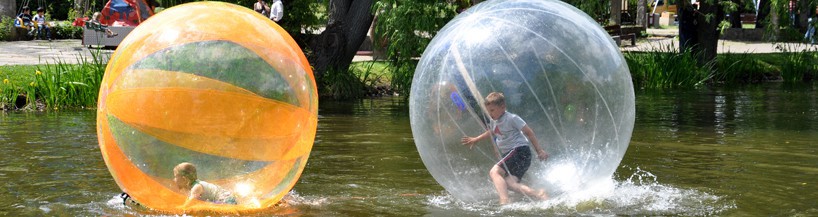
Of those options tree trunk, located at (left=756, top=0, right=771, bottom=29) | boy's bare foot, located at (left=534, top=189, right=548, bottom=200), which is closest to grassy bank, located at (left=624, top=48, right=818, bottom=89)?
tree trunk, located at (left=756, top=0, right=771, bottom=29)

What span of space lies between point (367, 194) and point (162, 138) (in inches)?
88.0

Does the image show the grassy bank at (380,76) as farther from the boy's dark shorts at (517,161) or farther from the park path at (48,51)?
the boy's dark shorts at (517,161)

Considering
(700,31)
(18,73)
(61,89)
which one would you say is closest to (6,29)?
(18,73)

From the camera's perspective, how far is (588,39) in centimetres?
779

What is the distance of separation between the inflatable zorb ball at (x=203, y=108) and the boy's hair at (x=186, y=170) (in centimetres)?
3

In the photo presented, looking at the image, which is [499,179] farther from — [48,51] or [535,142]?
[48,51]

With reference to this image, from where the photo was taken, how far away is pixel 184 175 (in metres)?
7.25

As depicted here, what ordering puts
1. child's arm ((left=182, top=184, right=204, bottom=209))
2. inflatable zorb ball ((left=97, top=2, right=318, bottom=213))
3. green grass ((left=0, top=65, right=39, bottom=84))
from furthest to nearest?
green grass ((left=0, top=65, right=39, bottom=84)) → child's arm ((left=182, top=184, right=204, bottom=209)) → inflatable zorb ball ((left=97, top=2, right=318, bottom=213))

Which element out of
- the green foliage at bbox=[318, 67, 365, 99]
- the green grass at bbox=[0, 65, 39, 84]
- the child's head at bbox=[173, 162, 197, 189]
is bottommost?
the green foliage at bbox=[318, 67, 365, 99]

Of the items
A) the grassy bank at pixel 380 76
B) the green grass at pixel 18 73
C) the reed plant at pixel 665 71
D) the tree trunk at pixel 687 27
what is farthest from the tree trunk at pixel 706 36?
the green grass at pixel 18 73

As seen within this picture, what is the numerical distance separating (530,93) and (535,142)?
0.34m

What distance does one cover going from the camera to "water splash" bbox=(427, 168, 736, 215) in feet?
25.8

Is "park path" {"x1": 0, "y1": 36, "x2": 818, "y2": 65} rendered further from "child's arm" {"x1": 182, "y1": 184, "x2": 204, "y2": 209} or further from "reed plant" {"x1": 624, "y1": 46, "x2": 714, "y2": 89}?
"child's arm" {"x1": 182, "y1": 184, "x2": 204, "y2": 209}

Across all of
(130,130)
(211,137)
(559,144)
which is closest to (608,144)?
(559,144)
